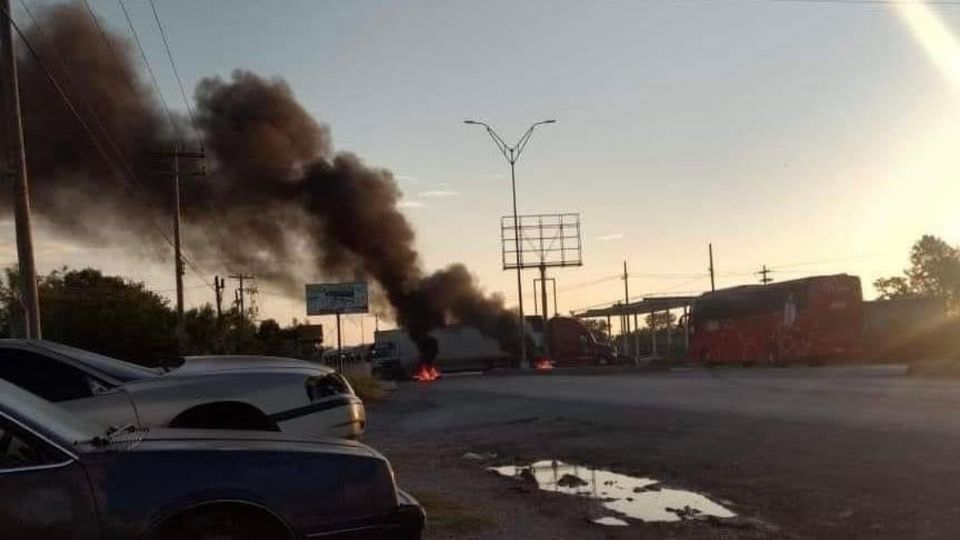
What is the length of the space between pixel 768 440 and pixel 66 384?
8.25 metres

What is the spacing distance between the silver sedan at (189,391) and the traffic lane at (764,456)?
3356 mm

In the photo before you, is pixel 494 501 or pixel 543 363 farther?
pixel 543 363

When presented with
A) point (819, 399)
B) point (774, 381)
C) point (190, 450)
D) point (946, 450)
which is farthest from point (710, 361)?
point (190, 450)

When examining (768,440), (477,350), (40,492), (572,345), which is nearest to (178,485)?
(40,492)

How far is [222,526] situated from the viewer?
13.7 ft

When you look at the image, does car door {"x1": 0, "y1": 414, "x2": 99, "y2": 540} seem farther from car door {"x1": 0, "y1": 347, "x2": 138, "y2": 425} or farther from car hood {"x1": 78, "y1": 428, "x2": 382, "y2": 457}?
car door {"x1": 0, "y1": 347, "x2": 138, "y2": 425}

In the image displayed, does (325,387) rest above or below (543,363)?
above

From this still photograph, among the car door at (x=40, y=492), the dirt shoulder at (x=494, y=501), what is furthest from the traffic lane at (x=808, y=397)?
the car door at (x=40, y=492)

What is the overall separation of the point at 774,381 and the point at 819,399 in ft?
24.4

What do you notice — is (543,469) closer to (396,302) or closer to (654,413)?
(654,413)

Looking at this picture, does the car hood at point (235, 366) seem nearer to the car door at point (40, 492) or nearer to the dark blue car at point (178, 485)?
the dark blue car at point (178, 485)

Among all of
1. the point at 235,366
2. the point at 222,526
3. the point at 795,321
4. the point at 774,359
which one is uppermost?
the point at 795,321

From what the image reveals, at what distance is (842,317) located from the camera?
121 ft

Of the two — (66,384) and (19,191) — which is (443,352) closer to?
(19,191)
